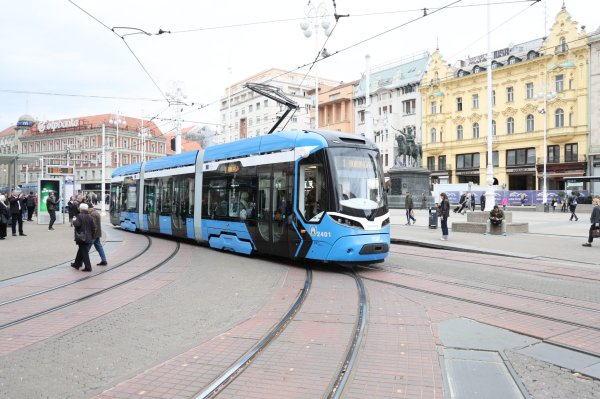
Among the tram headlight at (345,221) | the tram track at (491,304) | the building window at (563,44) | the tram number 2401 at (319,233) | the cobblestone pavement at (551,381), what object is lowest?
the cobblestone pavement at (551,381)

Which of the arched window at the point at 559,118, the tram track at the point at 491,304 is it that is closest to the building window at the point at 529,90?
the arched window at the point at 559,118

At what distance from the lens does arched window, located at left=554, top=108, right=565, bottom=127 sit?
173ft

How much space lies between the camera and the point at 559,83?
52688 millimetres

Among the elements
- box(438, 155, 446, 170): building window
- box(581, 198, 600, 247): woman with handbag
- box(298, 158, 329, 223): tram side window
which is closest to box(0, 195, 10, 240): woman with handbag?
box(298, 158, 329, 223): tram side window

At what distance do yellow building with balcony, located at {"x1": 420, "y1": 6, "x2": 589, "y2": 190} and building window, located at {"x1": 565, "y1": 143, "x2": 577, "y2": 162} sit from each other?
0.31 feet

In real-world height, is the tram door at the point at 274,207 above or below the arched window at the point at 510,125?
below

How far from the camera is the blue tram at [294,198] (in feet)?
32.6

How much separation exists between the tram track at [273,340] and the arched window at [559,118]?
177ft

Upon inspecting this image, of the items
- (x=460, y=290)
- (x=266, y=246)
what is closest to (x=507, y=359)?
(x=460, y=290)

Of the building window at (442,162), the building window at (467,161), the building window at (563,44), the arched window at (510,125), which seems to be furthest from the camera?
the building window at (442,162)

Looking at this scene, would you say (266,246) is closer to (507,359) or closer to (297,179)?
(297,179)

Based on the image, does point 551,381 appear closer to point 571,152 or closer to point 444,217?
point 444,217

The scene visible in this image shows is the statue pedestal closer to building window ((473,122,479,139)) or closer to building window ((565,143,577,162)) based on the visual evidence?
building window ((565,143,577,162))

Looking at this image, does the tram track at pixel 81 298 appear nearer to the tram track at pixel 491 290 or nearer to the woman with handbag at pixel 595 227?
the tram track at pixel 491 290
